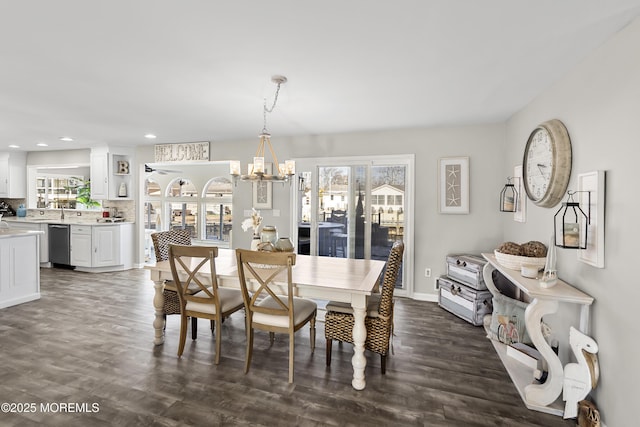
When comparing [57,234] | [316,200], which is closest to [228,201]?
[57,234]

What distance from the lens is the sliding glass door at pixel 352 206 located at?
182 inches

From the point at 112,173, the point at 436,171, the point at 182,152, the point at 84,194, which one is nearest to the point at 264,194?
the point at 182,152

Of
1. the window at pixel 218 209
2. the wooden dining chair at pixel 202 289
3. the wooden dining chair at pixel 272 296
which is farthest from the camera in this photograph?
the window at pixel 218 209

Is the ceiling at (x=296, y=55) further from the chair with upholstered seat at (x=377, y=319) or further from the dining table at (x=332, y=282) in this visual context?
the dining table at (x=332, y=282)

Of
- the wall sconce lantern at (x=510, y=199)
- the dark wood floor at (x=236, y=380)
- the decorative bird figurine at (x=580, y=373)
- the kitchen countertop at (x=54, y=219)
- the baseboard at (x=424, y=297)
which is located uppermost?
the wall sconce lantern at (x=510, y=199)

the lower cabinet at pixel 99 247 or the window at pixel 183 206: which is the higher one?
the window at pixel 183 206

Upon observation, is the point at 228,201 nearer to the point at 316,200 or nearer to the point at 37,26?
the point at 316,200

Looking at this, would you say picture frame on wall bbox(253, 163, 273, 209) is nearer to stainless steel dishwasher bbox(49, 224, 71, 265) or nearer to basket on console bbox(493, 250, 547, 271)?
basket on console bbox(493, 250, 547, 271)

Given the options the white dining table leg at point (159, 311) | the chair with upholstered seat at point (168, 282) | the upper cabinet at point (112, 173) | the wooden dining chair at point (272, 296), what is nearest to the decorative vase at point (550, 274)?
the wooden dining chair at point (272, 296)

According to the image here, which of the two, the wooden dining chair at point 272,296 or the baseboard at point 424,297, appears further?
the baseboard at point 424,297

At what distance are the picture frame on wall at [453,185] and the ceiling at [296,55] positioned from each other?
62 centimetres

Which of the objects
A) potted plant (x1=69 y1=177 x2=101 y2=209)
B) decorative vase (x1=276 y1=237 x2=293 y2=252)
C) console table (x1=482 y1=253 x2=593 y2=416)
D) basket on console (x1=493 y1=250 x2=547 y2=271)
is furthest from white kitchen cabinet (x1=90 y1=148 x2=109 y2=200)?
console table (x1=482 y1=253 x2=593 y2=416)

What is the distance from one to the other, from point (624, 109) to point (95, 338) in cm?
444

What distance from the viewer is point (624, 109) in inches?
70.9
